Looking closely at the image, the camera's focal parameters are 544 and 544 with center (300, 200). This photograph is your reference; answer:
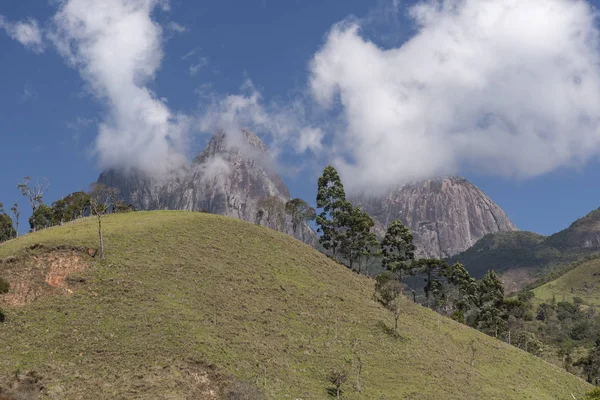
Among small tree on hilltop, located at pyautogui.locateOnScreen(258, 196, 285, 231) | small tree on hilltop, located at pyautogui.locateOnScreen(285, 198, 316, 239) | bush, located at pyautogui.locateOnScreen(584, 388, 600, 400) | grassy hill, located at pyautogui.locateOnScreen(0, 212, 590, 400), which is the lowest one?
bush, located at pyautogui.locateOnScreen(584, 388, 600, 400)

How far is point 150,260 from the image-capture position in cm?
7369

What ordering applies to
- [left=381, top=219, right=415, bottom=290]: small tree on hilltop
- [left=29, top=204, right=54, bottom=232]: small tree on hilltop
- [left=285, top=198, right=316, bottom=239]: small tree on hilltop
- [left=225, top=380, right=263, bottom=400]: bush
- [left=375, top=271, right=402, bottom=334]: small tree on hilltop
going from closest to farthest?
[left=225, top=380, right=263, bottom=400]: bush < [left=375, top=271, right=402, bottom=334]: small tree on hilltop < [left=381, top=219, right=415, bottom=290]: small tree on hilltop < [left=285, top=198, right=316, bottom=239]: small tree on hilltop < [left=29, top=204, right=54, bottom=232]: small tree on hilltop

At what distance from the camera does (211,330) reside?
2416 inches

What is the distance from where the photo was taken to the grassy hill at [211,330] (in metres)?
52.2

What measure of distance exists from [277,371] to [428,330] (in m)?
33.8

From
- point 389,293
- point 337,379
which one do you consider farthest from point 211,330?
point 389,293

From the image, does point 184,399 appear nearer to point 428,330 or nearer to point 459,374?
point 459,374

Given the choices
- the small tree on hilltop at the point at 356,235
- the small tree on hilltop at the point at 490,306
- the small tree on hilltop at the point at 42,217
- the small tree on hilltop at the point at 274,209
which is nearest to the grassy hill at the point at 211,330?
the small tree on hilltop at the point at 356,235

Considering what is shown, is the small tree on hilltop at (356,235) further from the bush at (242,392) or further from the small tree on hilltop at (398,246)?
the bush at (242,392)

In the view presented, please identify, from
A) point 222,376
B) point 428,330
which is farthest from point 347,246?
point 222,376

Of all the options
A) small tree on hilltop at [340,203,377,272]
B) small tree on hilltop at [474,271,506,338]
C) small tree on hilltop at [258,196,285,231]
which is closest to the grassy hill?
small tree on hilltop at [340,203,377,272]

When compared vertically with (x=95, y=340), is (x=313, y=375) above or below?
below

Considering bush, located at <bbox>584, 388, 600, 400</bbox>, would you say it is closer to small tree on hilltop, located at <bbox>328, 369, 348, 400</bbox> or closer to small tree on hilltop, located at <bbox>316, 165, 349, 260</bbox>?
small tree on hilltop, located at <bbox>328, 369, 348, 400</bbox>

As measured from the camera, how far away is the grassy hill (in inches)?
2053
